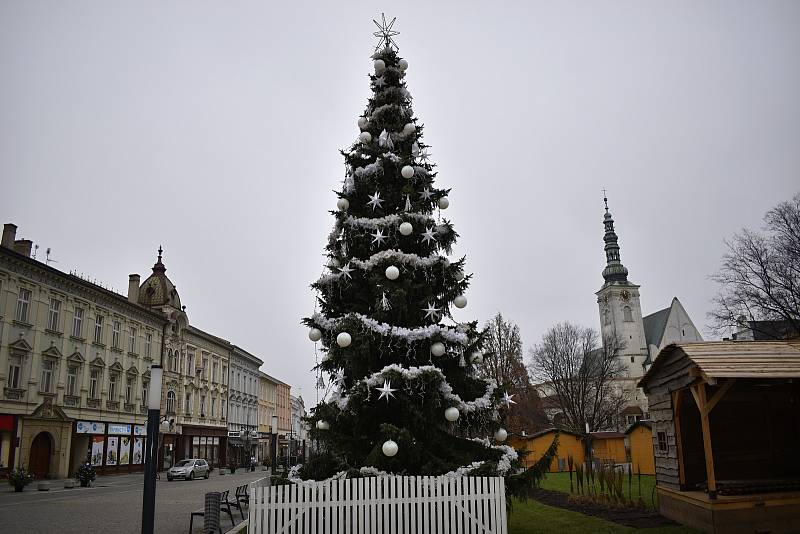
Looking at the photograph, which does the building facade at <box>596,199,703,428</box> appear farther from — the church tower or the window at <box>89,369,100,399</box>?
the window at <box>89,369,100,399</box>

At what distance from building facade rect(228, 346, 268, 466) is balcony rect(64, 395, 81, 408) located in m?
24.4

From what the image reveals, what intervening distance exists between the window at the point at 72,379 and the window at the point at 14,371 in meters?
3.99

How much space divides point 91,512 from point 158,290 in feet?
104

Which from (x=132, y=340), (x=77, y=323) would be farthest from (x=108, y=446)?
(x=77, y=323)

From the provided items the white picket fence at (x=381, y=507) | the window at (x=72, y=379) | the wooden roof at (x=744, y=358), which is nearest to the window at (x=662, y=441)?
the wooden roof at (x=744, y=358)

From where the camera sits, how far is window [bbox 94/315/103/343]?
38.1 m

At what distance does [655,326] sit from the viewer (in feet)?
315

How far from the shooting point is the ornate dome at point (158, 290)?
4722 centimetres

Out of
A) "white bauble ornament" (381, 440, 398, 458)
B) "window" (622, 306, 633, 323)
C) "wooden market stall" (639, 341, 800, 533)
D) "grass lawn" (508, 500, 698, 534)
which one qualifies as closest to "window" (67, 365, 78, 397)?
"grass lawn" (508, 500, 698, 534)

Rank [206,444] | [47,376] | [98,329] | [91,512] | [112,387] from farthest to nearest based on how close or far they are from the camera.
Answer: [206,444] → [112,387] → [98,329] → [47,376] → [91,512]

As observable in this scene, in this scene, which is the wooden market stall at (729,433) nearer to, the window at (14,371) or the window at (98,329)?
the window at (14,371)

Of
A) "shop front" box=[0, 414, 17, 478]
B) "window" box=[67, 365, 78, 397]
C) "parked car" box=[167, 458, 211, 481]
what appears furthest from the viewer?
"parked car" box=[167, 458, 211, 481]

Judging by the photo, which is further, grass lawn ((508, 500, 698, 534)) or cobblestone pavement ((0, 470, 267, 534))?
cobblestone pavement ((0, 470, 267, 534))

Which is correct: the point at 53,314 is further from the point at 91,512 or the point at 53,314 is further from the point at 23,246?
the point at 91,512
